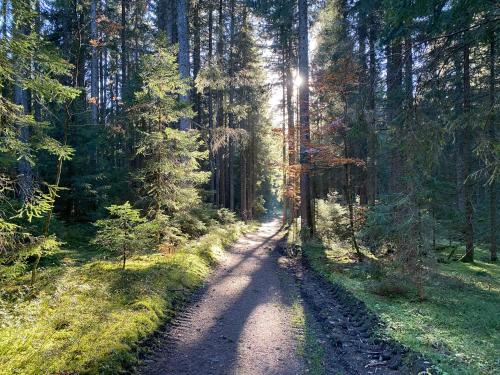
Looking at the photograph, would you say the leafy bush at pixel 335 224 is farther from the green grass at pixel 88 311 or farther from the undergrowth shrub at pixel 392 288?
the green grass at pixel 88 311

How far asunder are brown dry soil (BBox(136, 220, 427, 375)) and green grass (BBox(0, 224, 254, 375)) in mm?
410

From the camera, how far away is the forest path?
5051mm

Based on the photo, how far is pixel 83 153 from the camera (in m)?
14.4

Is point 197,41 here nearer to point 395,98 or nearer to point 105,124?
point 105,124

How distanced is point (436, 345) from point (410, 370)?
3.12ft

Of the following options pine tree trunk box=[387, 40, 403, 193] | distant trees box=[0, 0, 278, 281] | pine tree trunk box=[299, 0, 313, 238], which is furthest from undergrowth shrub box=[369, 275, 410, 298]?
pine tree trunk box=[299, 0, 313, 238]

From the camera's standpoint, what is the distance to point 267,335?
622cm

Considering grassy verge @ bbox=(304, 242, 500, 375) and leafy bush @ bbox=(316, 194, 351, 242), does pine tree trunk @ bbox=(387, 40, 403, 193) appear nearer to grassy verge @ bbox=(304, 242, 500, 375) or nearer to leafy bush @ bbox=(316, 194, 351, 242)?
leafy bush @ bbox=(316, 194, 351, 242)

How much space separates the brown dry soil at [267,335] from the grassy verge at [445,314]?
1.22 ft

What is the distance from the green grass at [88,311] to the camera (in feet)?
15.0

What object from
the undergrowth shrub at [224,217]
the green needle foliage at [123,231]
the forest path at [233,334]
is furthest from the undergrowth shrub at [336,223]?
the green needle foliage at [123,231]

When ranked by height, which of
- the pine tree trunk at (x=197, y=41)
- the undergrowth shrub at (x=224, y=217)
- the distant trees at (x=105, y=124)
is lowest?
the undergrowth shrub at (x=224, y=217)

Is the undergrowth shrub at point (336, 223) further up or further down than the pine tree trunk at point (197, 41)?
further down

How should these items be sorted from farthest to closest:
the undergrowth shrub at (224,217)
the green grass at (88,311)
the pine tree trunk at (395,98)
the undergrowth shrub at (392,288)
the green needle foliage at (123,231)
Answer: the undergrowth shrub at (224,217) < the undergrowth shrub at (392,288) < the green needle foliage at (123,231) < the pine tree trunk at (395,98) < the green grass at (88,311)
